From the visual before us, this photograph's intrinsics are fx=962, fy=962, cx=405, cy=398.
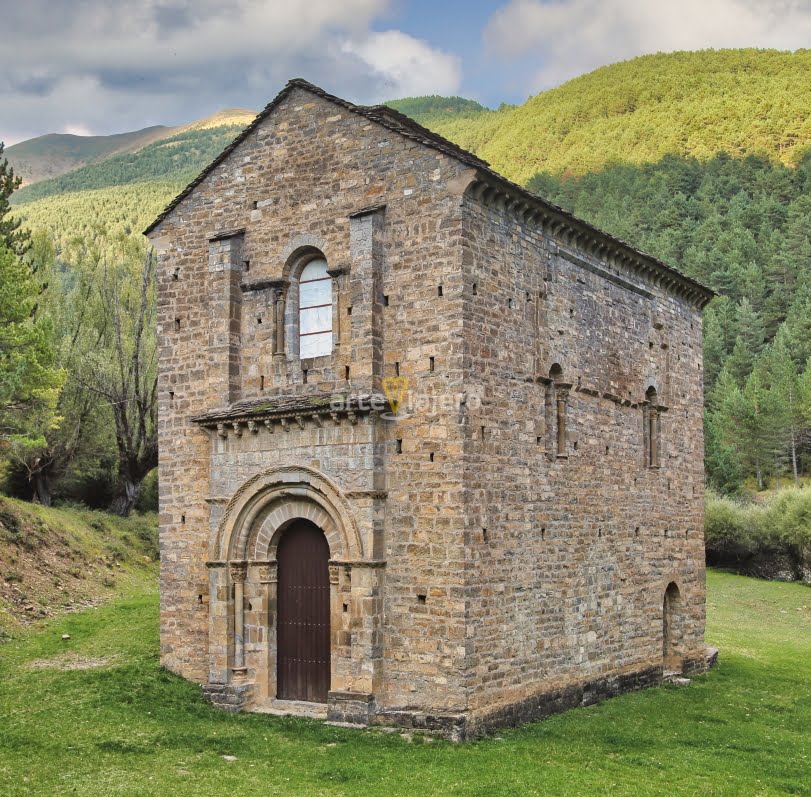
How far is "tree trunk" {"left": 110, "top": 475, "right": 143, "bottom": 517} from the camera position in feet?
110

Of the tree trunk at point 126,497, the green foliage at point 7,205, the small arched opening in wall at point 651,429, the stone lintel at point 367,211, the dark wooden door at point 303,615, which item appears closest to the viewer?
the stone lintel at point 367,211

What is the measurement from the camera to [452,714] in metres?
14.3

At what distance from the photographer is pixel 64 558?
26.1 m

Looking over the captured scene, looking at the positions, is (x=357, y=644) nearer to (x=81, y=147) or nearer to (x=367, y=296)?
(x=367, y=296)

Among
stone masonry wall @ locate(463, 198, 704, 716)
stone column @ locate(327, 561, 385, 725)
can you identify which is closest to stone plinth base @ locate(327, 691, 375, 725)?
stone column @ locate(327, 561, 385, 725)

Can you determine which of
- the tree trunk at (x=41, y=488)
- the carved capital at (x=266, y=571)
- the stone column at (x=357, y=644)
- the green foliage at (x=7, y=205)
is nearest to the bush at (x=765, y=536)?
the tree trunk at (x=41, y=488)

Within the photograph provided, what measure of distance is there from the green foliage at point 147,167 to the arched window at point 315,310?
84.9 metres

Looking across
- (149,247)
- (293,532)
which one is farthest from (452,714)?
(149,247)

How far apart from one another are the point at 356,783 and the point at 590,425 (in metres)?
8.79

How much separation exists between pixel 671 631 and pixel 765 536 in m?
25.2

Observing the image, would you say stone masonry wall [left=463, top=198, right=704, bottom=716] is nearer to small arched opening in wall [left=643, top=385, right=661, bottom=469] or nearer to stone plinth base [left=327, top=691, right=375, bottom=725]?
small arched opening in wall [left=643, top=385, right=661, bottom=469]

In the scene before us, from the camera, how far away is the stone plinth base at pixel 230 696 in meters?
16.0

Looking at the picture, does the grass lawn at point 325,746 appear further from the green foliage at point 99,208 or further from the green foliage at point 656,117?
the green foliage at point 656,117

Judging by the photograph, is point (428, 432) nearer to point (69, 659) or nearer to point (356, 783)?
point (356, 783)
